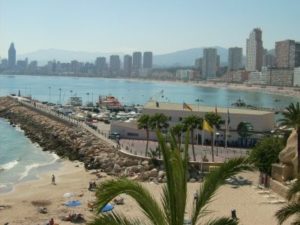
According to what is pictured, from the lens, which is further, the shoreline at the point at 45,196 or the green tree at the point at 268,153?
the green tree at the point at 268,153

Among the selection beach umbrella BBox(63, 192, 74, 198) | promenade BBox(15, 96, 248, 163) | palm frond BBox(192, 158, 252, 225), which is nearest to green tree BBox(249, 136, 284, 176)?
promenade BBox(15, 96, 248, 163)

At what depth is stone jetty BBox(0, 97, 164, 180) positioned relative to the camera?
124 feet

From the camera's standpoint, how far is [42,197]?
32.2 metres

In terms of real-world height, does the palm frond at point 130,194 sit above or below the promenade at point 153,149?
above

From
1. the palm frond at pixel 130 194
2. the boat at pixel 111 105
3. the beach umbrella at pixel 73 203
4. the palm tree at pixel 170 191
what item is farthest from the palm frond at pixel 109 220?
the boat at pixel 111 105

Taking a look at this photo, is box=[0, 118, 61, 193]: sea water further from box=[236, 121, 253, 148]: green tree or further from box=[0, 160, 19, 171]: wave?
box=[236, 121, 253, 148]: green tree

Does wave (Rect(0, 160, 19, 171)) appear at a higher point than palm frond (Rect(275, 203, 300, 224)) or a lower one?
lower

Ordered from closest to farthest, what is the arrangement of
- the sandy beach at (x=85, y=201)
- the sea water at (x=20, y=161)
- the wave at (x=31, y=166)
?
the sandy beach at (x=85, y=201)
the sea water at (x=20, y=161)
the wave at (x=31, y=166)

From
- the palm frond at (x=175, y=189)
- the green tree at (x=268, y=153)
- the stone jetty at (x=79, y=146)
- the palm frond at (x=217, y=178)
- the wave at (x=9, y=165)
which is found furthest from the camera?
the wave at (x=9, y=165)

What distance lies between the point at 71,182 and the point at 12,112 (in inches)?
2344

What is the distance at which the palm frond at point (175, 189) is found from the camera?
702 centimetres

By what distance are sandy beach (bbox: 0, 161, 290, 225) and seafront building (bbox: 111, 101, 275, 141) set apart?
12.9 metres

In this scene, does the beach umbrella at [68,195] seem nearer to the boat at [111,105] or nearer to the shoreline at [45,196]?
the shoreline at [45,196]

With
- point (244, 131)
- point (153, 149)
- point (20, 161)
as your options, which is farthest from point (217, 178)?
point (20, 161)
